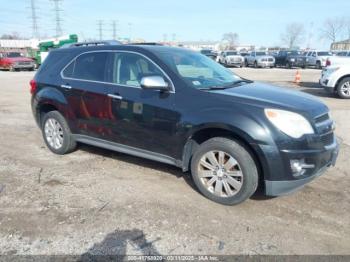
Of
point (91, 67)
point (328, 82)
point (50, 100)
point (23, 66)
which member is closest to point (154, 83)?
point (91, 67)

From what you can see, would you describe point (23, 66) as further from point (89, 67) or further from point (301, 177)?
point (301, 177)

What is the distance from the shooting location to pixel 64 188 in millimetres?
4410

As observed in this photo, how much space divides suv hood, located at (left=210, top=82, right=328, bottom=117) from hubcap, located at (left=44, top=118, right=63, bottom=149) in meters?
2.92

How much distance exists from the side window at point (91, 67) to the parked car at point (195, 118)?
0.02m

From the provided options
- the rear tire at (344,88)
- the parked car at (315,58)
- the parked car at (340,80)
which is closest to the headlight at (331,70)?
the parked car at (340,80)

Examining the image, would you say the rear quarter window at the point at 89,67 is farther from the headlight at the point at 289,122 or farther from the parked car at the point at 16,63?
the parked car at the point at 16,63

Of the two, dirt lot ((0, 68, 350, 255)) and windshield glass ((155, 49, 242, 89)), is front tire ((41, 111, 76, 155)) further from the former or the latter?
windshield glass ((155, 49, 242, 89))

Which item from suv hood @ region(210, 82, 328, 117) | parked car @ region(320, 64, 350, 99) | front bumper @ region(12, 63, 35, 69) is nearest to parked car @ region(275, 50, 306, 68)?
parked car @ region(320, 64, 350, 99)

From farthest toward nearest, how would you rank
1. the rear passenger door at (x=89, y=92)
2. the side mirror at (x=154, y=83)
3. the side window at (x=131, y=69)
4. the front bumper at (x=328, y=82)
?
the front bumper at (x=328, y=82), the rear passenger door at (x=89, y=92), the side window at (x=131, y=69), the side mirror at (x=154, y=83)

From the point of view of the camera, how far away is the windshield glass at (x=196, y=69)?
429 cm

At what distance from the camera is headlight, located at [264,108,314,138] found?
3.53m

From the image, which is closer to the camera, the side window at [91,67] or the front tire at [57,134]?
the side window at [91,67]

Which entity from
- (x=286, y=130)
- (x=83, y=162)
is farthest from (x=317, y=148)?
(x=83, y=162)

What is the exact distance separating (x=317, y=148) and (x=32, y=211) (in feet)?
10.5
